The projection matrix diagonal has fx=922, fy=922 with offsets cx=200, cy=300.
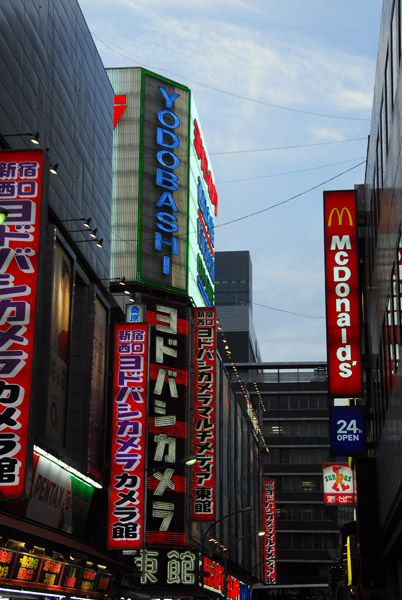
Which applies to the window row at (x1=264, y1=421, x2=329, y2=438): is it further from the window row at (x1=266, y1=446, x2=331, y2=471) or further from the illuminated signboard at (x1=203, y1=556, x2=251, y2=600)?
the illuminated signboard at (x1=203, y1=556, x2=251, y2=600)

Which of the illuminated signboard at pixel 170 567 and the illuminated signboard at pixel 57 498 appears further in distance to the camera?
the illuminated signboard at pixel 170 567

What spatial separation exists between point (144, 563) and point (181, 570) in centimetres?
269

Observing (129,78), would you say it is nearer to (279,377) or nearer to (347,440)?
(347,440)

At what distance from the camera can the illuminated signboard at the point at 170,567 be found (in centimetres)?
5634

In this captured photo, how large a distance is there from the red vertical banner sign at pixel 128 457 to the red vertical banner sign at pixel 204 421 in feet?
67.8

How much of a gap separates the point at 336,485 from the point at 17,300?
48078mm

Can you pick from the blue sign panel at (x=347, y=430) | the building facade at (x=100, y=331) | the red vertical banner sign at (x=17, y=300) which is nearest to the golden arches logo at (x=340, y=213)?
the blue sign panel at (x=347, y=430)

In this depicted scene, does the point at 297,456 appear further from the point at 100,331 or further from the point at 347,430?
the point at 100,331

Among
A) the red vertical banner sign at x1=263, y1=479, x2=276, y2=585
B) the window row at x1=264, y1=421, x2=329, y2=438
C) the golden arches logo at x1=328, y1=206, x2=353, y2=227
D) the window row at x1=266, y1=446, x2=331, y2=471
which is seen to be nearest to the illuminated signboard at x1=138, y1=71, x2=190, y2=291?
the golden arches logo at x1=328, y1=206, x2=353, y2=227

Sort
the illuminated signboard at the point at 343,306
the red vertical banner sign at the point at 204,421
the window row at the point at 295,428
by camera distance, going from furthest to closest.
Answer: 1. the window row at the point at 295,428
2. the red vertical banner sign at the point at 204,421
3. the illuminated signboard at the point at 343,306

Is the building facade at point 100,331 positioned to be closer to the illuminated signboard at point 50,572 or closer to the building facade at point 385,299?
the illuminated signboard at point 50,572

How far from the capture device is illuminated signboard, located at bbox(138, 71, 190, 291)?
62594mm

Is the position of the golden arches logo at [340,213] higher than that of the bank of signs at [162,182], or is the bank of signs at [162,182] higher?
the bank of signs at [162,182]

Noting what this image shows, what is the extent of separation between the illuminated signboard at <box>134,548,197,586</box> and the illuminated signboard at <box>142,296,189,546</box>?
649 millimetres
